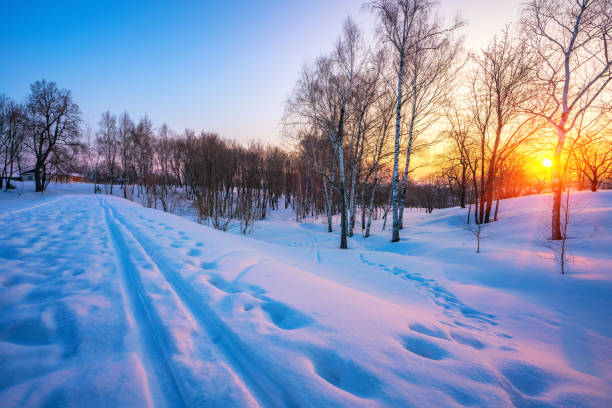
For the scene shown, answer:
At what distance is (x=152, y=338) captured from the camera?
5.13 feet

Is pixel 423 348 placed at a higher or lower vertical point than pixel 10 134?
lower

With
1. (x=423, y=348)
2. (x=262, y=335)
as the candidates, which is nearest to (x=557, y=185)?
(x=423, y=348)

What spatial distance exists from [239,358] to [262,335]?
0.84 feet

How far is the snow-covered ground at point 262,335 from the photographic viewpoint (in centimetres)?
120

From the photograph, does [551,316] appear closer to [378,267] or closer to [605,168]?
[378,267]

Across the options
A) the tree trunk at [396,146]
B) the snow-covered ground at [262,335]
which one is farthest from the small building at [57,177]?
the tree trunk at [396,146]

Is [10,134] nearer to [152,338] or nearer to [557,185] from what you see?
[152,338]

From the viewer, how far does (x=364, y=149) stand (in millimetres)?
12508

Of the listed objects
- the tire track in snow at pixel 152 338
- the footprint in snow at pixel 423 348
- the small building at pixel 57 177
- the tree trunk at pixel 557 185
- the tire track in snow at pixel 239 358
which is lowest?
the footprint in snow at pixel 423 348

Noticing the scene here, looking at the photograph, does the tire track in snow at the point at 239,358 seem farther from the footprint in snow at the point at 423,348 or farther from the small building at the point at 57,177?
the small building at the point at 57,177

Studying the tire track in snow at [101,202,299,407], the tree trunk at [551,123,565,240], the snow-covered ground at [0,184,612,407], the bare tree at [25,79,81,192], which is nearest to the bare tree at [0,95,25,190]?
the bare tree at [25,79,81,192]

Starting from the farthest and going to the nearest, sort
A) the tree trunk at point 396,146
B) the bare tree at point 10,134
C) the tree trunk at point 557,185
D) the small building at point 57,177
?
1. the small building at point 57,177
2. the bare tree at point 10,134
3. the tree trunk at point 396,146
4. the tree trunk at point 557,185

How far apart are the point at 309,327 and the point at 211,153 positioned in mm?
20961

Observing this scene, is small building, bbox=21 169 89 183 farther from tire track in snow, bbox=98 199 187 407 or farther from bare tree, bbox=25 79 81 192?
tire track in snow, bbox=98 199 187 407
